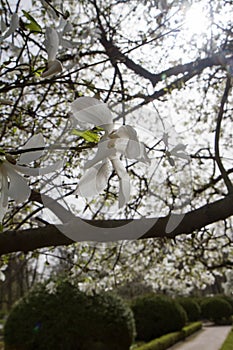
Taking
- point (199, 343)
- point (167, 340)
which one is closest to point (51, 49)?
point (167, 340)

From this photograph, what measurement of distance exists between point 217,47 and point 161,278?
3.93 metres

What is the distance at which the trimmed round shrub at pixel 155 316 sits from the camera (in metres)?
12.2

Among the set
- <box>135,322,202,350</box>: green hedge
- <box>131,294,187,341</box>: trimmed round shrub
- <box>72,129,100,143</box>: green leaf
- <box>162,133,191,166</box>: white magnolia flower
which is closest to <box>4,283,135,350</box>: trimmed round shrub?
<box>135,322,202,350</box>: green hedge

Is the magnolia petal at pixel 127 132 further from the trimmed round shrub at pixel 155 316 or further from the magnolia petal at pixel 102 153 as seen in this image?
the trimmed round shrub at pixel 155 316

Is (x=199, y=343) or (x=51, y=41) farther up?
(x=51, y=41)

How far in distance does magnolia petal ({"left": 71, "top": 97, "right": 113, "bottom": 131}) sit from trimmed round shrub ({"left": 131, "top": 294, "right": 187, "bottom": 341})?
40.8 feet

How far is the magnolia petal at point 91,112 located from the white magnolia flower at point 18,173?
0.26ft

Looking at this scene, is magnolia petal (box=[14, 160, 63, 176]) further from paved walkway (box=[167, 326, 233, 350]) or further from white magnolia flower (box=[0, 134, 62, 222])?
paved walkway (box=[167, 326, 233, 350])

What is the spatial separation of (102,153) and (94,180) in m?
0.06

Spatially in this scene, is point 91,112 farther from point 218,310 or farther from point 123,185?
point 218,310

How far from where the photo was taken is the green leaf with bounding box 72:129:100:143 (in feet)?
2.08

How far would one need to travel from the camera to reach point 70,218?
114 cm

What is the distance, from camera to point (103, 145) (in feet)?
1.93

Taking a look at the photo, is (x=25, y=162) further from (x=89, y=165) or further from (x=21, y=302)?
(x=21, y=302)
